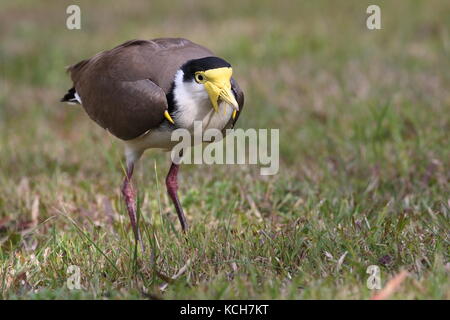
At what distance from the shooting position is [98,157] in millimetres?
5828

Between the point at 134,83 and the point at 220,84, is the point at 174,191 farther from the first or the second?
the point at 220,84

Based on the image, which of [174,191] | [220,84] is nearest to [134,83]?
[220,84]

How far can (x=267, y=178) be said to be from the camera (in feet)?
16.9

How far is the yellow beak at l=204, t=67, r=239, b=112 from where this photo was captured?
3.84 metres

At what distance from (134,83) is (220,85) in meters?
0.61

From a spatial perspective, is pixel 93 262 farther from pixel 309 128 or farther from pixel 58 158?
pixel 309 128

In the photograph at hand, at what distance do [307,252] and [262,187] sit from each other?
147cm

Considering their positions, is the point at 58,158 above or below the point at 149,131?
below

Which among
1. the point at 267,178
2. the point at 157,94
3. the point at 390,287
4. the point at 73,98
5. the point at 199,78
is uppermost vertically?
the point at 199,78

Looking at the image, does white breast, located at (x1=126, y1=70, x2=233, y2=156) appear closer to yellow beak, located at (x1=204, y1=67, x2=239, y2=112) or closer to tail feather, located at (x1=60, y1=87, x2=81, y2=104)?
yellow beak, located at (x1=204, y1=67, x2=239, y2=112)

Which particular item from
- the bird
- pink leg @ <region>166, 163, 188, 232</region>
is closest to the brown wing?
the bird

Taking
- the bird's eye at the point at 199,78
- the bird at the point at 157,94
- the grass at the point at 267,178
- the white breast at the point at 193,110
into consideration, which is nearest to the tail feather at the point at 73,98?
the bird at the point at 157,94

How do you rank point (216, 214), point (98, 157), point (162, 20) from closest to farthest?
point (216, 214) < point (98, 157) < point (162, 20)
